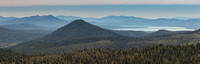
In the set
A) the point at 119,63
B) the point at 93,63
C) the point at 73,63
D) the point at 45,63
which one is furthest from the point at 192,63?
the point at 45,63

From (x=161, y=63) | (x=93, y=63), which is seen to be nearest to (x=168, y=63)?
(x=161, y=63)

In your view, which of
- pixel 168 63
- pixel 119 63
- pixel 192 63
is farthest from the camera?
pixel 119 63

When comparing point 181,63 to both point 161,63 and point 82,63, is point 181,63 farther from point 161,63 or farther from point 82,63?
point 82,63

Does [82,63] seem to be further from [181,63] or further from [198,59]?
[198,59]

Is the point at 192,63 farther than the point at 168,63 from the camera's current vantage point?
No

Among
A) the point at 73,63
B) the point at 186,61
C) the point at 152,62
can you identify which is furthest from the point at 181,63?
the point at 73,63

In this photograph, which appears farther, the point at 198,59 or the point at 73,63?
the point at 73,63

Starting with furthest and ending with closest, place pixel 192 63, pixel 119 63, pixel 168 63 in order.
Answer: pixel 119 63, pixel 168 63, pixel 192 63
